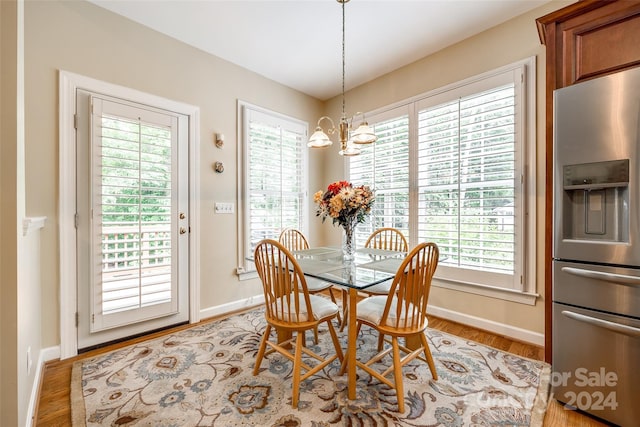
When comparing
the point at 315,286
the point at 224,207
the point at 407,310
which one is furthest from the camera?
the point at 224,207

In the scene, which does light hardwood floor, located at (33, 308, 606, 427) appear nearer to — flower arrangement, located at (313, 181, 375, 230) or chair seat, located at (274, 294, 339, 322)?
chair seat, located at (274, 294, 339, 322)

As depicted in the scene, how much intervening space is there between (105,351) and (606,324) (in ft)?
11.1

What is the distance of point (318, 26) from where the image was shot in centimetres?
253

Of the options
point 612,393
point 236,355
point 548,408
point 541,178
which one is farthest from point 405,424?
point 541,178

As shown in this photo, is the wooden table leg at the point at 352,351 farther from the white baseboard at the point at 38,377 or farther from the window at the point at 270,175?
the window at the point at 270,175

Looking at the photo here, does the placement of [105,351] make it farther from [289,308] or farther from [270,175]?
[270,175]

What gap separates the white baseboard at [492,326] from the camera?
2332 mm

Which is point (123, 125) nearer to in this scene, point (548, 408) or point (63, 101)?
point (63, 101)

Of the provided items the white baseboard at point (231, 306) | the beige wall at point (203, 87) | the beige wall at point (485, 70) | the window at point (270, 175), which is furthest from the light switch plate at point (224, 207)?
the beige wall at point (485, 70)

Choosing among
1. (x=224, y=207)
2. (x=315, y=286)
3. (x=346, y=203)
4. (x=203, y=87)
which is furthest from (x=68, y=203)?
(x=346, y=203)

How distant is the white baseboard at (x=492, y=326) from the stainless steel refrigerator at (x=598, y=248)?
815mm

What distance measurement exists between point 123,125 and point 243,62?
1.50 meters

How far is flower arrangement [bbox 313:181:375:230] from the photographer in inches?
79.7
